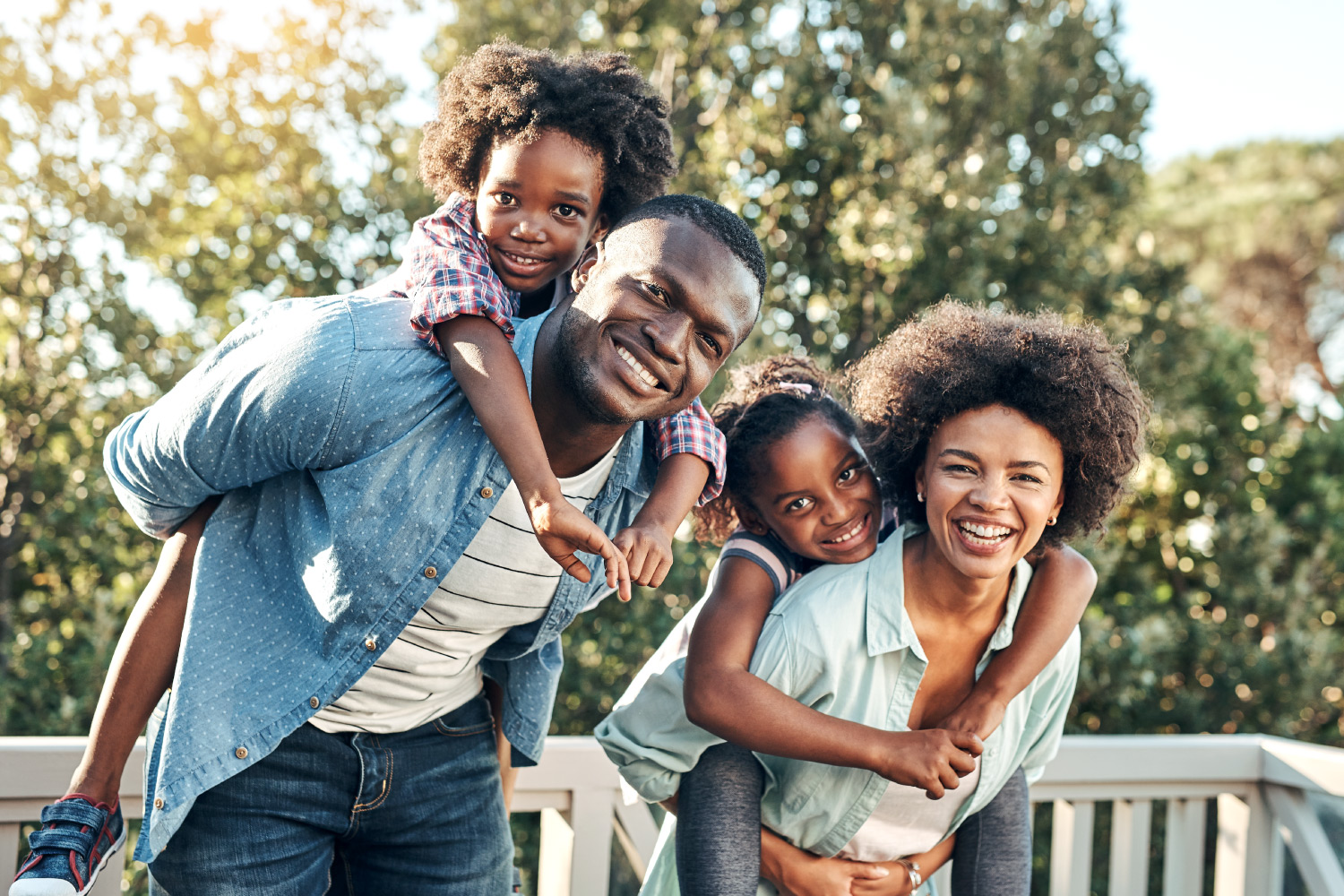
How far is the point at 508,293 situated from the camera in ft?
5.58

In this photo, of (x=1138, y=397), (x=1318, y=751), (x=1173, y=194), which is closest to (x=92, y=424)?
(x=1138, y=397)

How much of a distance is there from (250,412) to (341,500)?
169 mm

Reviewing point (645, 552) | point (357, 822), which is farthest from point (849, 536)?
point (357, 822)

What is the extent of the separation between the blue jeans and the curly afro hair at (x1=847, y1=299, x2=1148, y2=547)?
3.00ft

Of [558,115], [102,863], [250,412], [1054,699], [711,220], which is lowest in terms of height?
[102,863]

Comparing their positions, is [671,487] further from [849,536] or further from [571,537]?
[849,536]

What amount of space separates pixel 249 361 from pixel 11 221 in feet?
9.27

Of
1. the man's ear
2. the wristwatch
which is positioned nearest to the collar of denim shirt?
the wristwatch

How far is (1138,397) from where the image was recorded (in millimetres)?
1893

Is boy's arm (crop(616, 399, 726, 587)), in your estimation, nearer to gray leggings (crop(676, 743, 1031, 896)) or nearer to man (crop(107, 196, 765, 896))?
man (crop(107, 196, 765, 896))

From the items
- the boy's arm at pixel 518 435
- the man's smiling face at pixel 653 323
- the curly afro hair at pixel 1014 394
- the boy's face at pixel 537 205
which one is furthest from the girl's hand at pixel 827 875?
the boy's face at pixel 537 205

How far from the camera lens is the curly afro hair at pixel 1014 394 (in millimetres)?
1770

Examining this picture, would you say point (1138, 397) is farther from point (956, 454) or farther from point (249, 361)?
point (249, 361)

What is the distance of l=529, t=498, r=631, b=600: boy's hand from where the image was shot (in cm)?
131
